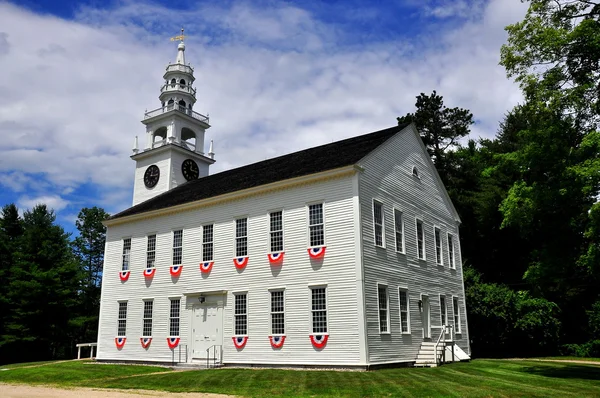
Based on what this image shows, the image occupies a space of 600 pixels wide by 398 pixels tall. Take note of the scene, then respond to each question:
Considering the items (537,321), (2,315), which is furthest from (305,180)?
(2,315)

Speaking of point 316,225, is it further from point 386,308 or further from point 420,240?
point 420,240

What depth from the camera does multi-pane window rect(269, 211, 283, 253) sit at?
2178 cm

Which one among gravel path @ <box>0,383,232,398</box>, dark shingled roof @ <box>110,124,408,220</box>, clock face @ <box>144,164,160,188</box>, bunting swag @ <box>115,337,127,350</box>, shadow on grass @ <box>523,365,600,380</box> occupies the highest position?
clock face @ <box>144,164,160,188</box>

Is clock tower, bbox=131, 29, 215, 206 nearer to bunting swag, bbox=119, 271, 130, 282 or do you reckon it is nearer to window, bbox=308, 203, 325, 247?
bunting swag, bbox=119, 271, 130, 282

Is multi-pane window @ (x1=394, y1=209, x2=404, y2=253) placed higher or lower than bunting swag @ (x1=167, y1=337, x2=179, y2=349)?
higher

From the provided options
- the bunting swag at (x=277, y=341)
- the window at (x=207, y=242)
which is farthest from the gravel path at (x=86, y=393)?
the window at (x=207, y=242)

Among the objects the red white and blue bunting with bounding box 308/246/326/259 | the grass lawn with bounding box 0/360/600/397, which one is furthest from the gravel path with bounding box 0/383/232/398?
the red white and blue bunting with bounding box 308/246/326/259

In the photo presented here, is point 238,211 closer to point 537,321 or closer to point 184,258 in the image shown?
point 184,258

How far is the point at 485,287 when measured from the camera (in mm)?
31938

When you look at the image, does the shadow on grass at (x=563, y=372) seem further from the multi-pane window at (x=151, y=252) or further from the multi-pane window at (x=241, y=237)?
the multi-pane window at (x=151, y=252)

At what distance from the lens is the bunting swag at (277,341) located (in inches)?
810

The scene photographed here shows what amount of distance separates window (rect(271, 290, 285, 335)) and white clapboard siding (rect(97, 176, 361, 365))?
282 millimetres

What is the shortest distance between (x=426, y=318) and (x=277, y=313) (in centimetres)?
745

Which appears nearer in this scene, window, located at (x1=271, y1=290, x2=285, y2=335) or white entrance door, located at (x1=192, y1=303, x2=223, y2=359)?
window, located at (x1=271, y1=290, x2=285, y2=335)
